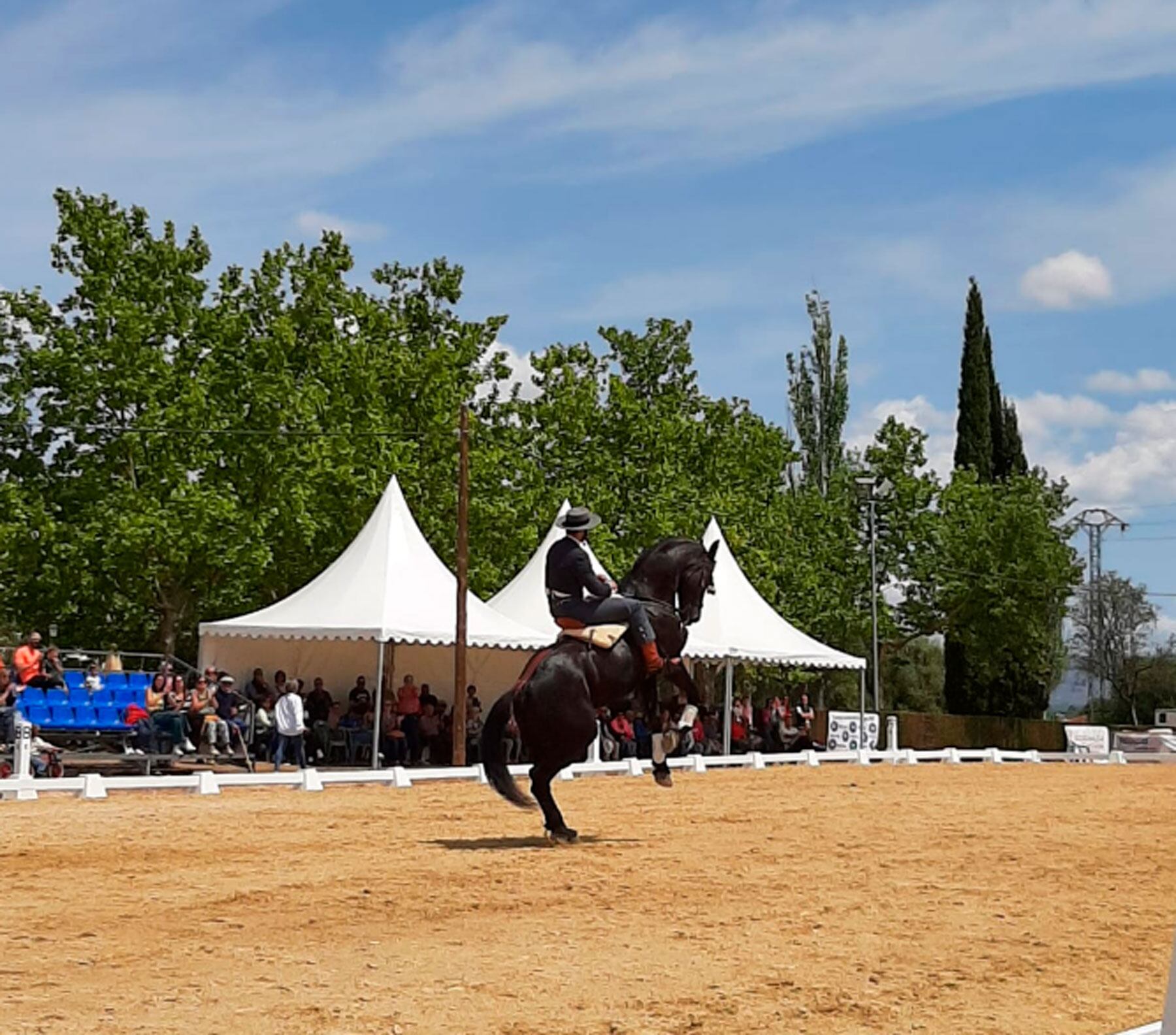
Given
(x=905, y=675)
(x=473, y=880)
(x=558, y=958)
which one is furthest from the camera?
(x=905, y=675)

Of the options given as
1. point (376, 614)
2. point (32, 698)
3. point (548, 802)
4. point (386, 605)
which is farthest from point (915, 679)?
point (548, 802)

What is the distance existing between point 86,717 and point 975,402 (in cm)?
→ 4726

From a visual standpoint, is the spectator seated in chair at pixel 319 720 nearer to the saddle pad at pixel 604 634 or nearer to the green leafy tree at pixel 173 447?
the green leafy tree at pixel 173 447

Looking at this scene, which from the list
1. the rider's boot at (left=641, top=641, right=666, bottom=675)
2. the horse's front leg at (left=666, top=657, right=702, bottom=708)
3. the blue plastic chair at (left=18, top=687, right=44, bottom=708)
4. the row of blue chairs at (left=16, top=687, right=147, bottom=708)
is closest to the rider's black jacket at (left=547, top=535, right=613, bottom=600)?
the rider's boot at (left=641, top=641, right=666, bottom=675)

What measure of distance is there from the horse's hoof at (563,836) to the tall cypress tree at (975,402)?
51.2m

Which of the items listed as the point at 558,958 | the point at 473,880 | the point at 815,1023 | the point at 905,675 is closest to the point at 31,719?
the point at 473,880

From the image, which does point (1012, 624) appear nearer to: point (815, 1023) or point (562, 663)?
point (562, 663)

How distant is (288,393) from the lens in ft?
128

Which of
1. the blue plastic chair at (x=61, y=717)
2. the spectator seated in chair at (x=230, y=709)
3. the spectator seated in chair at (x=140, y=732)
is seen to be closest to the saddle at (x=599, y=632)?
the blue plastic chair at (x=61, y=717)

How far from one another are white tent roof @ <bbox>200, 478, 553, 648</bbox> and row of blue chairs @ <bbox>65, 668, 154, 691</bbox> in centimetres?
297

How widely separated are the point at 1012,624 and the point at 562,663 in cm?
4419

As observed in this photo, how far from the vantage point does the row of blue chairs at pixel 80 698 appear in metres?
23.2

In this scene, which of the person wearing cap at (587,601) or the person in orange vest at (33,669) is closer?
the person wearing cap at (587,601)

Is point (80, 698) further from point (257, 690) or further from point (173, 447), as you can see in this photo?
point (173, 447)
